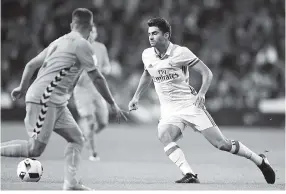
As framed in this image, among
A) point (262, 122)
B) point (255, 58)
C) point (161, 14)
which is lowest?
point (262, 122)

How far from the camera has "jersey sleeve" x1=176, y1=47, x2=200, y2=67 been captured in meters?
7.68

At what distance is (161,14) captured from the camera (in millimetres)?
21469

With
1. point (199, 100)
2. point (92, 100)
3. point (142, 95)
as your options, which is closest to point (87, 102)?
point (92, 100)

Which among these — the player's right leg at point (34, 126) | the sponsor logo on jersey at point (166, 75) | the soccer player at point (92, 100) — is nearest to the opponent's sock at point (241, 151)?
the sponsor logo on jersey at point (166, 75)

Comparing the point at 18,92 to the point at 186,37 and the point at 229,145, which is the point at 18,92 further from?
the point at 186,37

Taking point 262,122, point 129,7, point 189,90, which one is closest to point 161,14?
point 129,7

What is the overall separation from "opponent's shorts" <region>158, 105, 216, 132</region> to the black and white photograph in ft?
0.05

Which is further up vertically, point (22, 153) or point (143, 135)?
point (22, 153)

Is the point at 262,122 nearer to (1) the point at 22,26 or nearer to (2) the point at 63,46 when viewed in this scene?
(1) the point at 22,26

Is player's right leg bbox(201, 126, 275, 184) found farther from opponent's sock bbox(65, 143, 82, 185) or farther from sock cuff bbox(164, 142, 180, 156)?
opponent's sock bbox(65, 143, 82, 185)

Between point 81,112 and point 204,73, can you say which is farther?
point 81,112

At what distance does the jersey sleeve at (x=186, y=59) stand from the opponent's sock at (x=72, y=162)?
1913 millimetres

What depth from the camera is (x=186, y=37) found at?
21.1m

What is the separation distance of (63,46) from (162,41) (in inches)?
67.1
